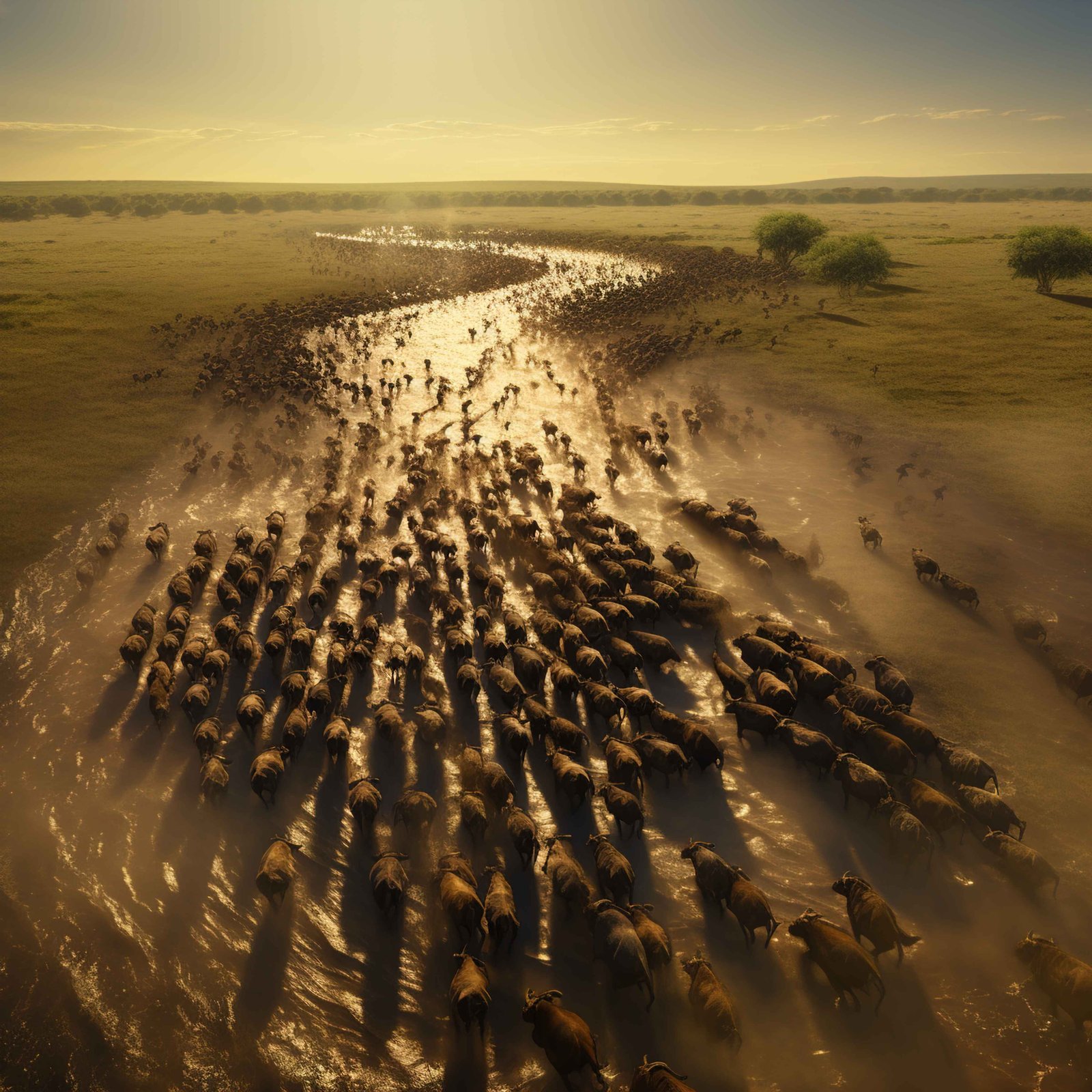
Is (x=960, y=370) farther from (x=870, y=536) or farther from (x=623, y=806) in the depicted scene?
(x=623, y=806)

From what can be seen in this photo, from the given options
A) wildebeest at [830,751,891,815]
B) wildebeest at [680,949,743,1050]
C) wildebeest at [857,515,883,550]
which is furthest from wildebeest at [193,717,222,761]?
wildebeest at [857,515,883,550]

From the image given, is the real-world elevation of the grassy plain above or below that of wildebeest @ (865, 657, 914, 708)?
above

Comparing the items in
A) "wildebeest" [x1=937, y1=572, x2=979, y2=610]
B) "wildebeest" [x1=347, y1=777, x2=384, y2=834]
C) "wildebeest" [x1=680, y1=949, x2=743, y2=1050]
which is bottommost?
"wildebeest" [x1=680, y1=949, x2=743, y2=1050]

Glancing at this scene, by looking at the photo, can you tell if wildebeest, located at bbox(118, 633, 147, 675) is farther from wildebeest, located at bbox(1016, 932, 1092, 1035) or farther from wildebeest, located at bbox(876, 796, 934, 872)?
wildebeest, located at bbox(1016, 932, 1092, 1035)

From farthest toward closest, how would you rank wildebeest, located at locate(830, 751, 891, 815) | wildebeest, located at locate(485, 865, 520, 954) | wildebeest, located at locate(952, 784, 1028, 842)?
wildebeest, located at locate(830, 751, 891, 815) < wildebeest, located at locate(952, 784, 1028, 842) < wildebeest, located at locate(485, 865, 520, 954)

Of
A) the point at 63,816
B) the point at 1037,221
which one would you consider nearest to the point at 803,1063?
the point at 63,816

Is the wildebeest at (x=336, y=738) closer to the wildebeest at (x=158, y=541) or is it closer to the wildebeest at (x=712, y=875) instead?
the wildebeest at (x=712, y=875)
